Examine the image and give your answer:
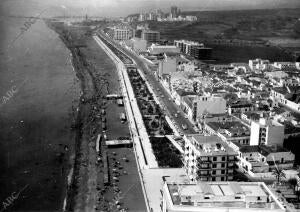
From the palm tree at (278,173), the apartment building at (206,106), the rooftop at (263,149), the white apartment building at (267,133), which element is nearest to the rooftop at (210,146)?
the palm tree at (278,173)

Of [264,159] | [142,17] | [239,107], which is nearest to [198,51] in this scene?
[239,107]

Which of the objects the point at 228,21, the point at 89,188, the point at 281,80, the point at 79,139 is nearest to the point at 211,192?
the point at 89,188

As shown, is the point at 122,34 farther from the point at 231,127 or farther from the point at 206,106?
the point at 231,127

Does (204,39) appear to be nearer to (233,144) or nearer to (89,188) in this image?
(233,144)

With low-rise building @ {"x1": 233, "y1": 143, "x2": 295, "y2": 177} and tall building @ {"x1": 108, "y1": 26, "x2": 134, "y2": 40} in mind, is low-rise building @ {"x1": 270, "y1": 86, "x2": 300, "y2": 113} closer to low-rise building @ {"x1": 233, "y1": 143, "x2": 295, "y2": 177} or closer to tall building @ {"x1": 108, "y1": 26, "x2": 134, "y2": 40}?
low-rise building @ {"x1": 233, "y1": 143, "x2": 295, "y2": 177}

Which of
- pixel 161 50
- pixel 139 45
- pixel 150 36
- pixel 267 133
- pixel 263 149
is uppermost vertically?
pixel 150 36

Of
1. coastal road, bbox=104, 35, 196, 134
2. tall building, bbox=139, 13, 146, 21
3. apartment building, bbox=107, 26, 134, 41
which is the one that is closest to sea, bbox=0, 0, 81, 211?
coastal road, bbox=104, 35, 196, 134

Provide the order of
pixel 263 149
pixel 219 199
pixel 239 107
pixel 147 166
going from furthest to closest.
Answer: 1. pixel 239 107
2. pixel 263 149
3. pixel 147 166
4. pixel 219 199

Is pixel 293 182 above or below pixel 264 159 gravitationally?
below
